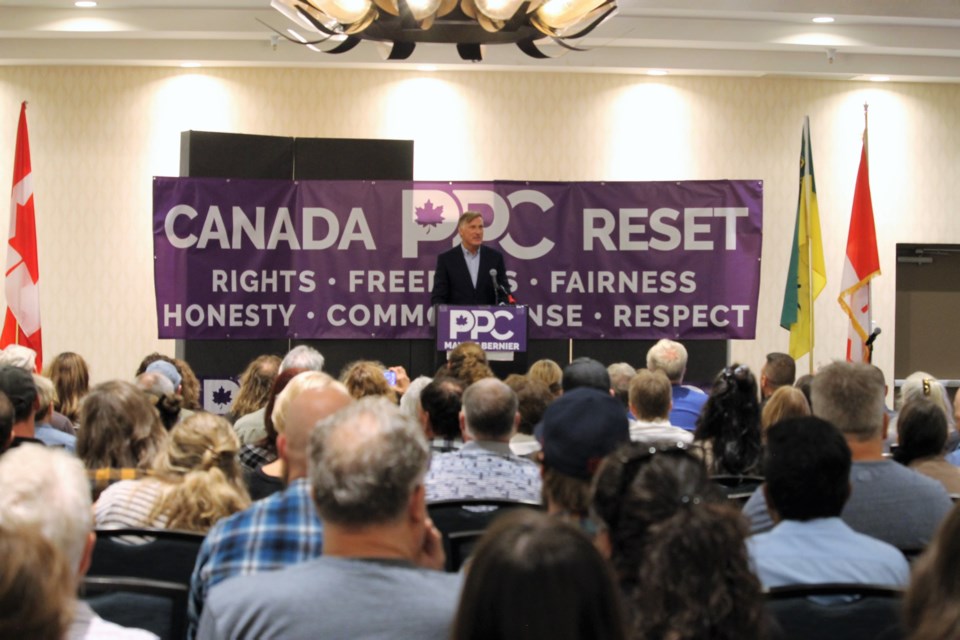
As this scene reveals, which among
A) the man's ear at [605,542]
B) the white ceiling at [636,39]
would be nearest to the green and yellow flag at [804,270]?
the white ceiling at [636,39]

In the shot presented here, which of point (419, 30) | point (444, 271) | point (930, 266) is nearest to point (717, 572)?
point (419, 30)

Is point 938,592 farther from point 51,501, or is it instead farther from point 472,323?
point 472,323

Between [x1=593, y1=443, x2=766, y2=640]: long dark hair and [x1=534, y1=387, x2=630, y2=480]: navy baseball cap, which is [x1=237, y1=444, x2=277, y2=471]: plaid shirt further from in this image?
[x1=593, y1=443, x2=766, y2=640]: long dark hair

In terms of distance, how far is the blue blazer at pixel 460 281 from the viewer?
24.1 feet

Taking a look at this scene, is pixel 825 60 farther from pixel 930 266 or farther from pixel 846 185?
pixel 930 266

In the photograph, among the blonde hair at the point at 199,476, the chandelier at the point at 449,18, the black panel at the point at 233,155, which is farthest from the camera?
the black panel at the point at 233,155

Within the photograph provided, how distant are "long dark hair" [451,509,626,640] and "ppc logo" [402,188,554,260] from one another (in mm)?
6859

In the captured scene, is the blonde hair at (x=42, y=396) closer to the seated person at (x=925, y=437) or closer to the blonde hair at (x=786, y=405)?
the blonde hair at (x=786, y=405)

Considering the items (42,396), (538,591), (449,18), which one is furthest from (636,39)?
(538,591)

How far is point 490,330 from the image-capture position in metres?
6.86

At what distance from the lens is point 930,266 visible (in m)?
10.7

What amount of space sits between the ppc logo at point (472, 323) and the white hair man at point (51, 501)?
499 cm

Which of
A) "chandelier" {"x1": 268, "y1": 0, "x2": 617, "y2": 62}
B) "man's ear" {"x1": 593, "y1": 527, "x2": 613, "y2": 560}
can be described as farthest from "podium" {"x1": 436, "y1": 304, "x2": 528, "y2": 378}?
"man's ear" {"x1": 593, "y1": 527, "x2": 613, "y2": 560}

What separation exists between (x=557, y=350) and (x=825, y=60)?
3.76m
